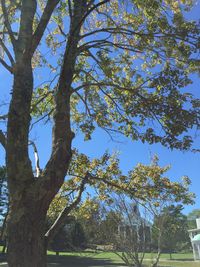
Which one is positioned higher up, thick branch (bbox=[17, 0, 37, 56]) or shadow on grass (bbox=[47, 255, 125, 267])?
thick branch (bbox=[17, 0, 37, 56])

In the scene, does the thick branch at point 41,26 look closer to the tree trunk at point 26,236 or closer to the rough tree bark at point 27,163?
the rough tree bark at point 27,163

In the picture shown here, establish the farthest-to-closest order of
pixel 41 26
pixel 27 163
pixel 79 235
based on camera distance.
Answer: pixel 79 235 → pixel 41 26 → pixel 27 163

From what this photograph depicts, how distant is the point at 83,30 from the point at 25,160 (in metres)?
6.52

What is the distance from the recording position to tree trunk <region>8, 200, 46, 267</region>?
514 centimetres

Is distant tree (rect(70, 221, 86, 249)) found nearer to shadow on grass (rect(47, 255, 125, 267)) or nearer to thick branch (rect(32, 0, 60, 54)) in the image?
shadow on grass (rect(47, 255, 125, 267))

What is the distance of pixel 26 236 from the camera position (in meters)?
5.21

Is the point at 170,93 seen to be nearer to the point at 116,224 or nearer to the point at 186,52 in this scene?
the point at 186,52

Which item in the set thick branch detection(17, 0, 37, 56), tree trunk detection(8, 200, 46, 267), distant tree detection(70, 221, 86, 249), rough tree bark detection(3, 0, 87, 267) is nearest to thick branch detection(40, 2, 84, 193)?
rough tree bark detection(3, 0, 87, 267)

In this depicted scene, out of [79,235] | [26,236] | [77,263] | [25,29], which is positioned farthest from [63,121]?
[77,263]

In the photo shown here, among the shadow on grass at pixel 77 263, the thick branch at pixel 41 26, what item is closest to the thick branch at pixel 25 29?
the thick branch at pixel 41 26

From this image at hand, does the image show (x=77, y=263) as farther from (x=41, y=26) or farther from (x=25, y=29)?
(x=25, y=29)

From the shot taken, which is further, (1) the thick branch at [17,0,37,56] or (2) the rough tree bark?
(1) the thick branch at [17,0,37,56]

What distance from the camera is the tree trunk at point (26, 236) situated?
514cm

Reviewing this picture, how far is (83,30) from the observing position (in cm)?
1129
